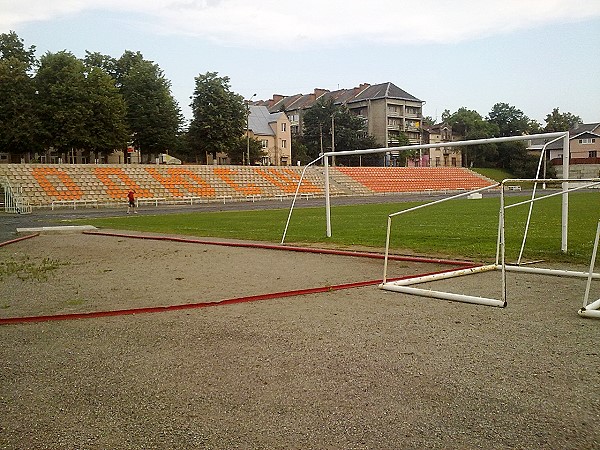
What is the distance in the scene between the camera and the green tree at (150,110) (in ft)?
202

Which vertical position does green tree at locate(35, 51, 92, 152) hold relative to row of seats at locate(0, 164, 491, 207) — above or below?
above

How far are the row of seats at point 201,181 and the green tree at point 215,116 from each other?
11188 millimetres

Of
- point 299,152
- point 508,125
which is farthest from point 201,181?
point 508,125

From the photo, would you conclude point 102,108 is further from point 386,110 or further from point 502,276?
point 502,276

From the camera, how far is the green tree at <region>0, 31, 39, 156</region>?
5141cm

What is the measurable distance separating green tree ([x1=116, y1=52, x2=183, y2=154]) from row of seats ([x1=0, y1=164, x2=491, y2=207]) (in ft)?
32.6

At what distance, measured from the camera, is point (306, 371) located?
15.4ft

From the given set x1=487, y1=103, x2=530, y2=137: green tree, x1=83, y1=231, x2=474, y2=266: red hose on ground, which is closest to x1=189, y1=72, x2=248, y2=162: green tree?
x1=83, y1=231, x2=474, y2=266: red hose on ground

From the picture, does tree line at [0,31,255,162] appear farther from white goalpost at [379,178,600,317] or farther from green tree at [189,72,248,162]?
white goalpost at [379,178,600,317]

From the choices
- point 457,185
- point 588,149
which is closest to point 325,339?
point 457,185

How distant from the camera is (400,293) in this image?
26.2ft

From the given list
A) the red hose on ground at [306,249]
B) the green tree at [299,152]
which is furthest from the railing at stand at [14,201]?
the green tree at [299,152]

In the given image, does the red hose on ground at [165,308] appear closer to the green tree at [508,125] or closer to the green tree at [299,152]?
the green tree at [508,125]

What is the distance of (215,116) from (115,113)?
45.8 ft
